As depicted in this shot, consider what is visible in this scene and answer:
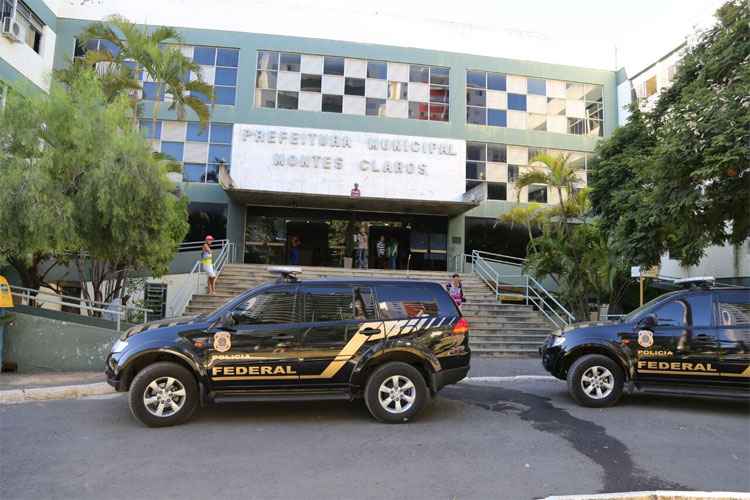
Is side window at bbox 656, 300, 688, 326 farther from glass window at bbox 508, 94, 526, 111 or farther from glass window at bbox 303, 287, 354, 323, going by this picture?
glass window at bbox 508, 94, 526, 111

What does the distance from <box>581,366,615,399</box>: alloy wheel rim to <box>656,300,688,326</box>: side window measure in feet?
3.38

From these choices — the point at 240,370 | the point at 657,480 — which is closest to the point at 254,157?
the point at 240,370

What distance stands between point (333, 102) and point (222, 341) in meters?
17.6

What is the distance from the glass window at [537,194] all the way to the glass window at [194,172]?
46.5 ft

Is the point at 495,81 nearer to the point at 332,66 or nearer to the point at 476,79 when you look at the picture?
the point at 476,79

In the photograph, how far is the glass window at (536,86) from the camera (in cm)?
2361

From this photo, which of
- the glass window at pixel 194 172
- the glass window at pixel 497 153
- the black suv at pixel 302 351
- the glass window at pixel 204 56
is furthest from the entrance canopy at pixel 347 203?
the black suv at pixel 302 351

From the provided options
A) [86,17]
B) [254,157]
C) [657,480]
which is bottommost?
[657,480]

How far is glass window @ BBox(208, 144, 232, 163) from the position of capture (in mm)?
20891

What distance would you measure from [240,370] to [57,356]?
16.6 ft

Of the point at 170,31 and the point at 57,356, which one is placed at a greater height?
the point at 170,31

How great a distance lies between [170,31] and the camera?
48.3 ft

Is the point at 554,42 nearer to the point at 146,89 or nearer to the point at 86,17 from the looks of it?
the point at 146,89

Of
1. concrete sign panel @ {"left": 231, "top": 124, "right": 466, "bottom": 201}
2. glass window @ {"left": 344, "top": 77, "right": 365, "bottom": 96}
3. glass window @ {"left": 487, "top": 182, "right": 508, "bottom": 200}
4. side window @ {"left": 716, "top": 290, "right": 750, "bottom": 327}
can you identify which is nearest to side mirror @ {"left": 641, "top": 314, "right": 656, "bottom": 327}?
side window @ {"left": 716, "top": 290, "right": 750, "bottom": 327}
